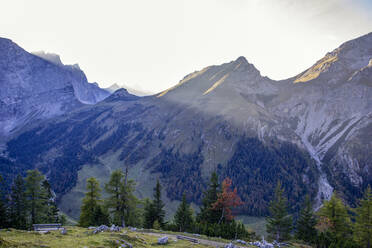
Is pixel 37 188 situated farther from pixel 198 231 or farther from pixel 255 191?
pixel 255 191

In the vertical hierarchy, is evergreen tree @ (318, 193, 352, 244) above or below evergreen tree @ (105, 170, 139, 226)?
below

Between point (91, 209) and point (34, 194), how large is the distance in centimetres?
1714

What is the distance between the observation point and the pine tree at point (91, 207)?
47375 millimetres

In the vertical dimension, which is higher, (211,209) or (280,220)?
(211,209)

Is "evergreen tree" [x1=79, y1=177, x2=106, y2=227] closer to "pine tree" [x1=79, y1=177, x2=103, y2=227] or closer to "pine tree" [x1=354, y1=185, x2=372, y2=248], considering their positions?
"pine tree" [x1=79, y1=177, x2=103, y2=227]

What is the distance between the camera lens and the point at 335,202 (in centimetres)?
5169

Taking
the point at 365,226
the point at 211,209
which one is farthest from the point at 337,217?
the point at 211,209

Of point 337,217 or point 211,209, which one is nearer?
point 337,217

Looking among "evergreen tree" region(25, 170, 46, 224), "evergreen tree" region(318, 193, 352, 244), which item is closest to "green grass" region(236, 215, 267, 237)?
"evergreen tree" region(318, 193, 352, 244)

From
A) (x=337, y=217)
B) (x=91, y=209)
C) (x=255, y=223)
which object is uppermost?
(x=91, y=209)

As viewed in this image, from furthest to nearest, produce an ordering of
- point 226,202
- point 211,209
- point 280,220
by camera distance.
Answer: point 280,220, point 211,209, point 226,202

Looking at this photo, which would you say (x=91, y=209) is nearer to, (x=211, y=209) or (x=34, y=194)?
(x=34, y=194)

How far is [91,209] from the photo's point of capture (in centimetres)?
4903

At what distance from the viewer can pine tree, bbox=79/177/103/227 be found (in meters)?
47.4
